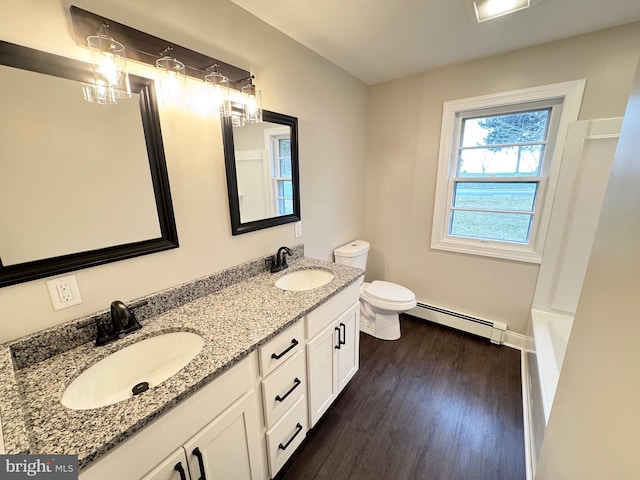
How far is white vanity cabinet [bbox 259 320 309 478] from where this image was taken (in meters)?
1.11

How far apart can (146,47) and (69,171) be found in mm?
583

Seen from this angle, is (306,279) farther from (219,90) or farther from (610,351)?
(610,351)

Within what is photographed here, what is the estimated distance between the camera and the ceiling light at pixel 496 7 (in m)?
1.34

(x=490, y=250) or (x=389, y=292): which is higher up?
(x=490, y=250)

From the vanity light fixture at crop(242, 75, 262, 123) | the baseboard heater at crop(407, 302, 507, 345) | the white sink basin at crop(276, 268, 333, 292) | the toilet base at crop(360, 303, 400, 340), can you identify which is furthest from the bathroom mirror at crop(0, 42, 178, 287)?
the baseboard heater at crop(407, 302, 507, 345)

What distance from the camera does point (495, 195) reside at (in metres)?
2.24

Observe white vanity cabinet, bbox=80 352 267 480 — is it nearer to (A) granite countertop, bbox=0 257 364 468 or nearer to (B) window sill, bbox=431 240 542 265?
(A) granite countertop, bbox=0 257 364 468

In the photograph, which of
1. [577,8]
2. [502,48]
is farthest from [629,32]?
[502,48]

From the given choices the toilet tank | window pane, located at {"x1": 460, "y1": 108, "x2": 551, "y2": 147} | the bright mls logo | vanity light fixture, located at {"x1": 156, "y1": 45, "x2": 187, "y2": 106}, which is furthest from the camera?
the toilet tank

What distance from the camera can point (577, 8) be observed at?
1.42m

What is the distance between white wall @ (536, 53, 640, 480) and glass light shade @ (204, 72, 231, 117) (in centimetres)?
148

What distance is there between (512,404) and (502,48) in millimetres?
2479

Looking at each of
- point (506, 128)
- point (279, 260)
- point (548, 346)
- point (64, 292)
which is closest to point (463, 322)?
point (548, 346)

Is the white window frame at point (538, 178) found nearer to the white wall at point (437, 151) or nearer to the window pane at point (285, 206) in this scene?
the white wall at point (437, 151)
